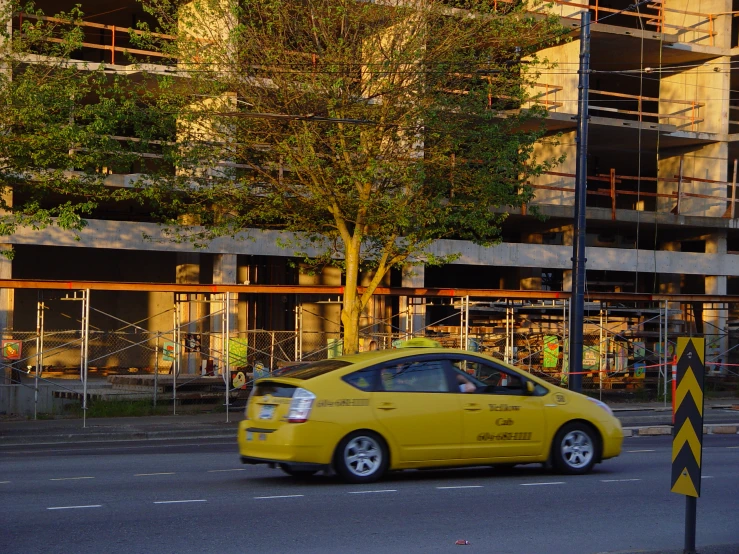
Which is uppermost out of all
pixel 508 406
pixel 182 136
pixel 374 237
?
pixel 182 136

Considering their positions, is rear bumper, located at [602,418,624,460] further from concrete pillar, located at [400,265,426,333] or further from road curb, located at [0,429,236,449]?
concrete pillar, located at [400,265,426,333]

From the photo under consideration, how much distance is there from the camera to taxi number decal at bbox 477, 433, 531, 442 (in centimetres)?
1188

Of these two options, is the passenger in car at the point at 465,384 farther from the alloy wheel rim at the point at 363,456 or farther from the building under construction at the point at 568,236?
the building under construction at the point at 568,236

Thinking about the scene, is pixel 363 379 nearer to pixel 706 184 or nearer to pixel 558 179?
pixel 558 179

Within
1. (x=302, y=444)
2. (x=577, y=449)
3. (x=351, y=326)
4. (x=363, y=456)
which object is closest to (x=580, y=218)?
(x=351, y=326)

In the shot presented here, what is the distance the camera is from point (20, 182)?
20.7m

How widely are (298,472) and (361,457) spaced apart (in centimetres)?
112

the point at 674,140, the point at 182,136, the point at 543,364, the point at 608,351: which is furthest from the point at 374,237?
the point at 674,140

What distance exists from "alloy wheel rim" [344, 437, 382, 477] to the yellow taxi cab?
0.04 ft

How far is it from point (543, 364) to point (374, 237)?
22.5ft

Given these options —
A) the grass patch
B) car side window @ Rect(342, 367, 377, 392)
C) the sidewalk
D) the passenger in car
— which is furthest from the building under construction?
car side window @ Rect(342, 367, 377, 392)

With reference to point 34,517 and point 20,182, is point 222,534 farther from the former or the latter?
point 20,182

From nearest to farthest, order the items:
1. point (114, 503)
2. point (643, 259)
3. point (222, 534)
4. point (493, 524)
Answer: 1. point (222, 534)
2. point (493, 524)
3. point (114, 503)
4. point (643, 259)

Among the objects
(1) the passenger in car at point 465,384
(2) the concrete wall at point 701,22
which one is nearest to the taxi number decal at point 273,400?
(1) the passenger in car at point 465,384
